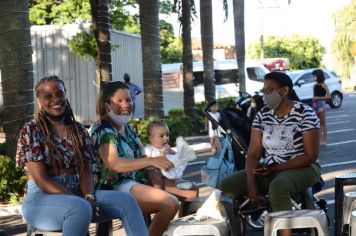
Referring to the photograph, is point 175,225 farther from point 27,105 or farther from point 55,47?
point 55,47

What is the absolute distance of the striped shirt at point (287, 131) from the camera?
6488 millimetres

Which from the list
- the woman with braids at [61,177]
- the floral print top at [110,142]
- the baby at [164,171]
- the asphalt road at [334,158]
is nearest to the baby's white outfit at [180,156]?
the baby at [164,171]

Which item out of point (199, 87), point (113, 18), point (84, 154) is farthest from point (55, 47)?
point (84, 154)

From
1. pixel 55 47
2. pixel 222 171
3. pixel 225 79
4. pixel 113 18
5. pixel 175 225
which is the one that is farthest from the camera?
pixel 225 79

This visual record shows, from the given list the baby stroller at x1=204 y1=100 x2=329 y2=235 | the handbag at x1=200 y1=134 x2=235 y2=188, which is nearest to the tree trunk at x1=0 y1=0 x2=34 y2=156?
the baby stroller at x1=204 y1=100 x2=329 y2=235

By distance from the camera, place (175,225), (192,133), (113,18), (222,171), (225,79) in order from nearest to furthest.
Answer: (175,225)
(222,171)
(192,133)
(113,18)
(225,79)

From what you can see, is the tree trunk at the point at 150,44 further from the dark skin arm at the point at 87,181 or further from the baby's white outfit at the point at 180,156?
the dark skin arm at the point at 87,181

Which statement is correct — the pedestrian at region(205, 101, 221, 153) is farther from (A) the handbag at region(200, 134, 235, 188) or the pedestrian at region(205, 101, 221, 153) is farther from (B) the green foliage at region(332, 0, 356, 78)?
(B) the green foliage at region(332, 0, 356, 78)

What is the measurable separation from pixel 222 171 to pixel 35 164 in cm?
291

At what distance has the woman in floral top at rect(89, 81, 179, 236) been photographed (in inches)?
216

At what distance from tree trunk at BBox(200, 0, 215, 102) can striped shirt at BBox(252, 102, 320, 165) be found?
15.3 m

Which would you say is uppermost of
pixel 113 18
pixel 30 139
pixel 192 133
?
pixel 113 18

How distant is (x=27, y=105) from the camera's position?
10648 millimetres

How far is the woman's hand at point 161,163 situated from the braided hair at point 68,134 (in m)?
0.54
